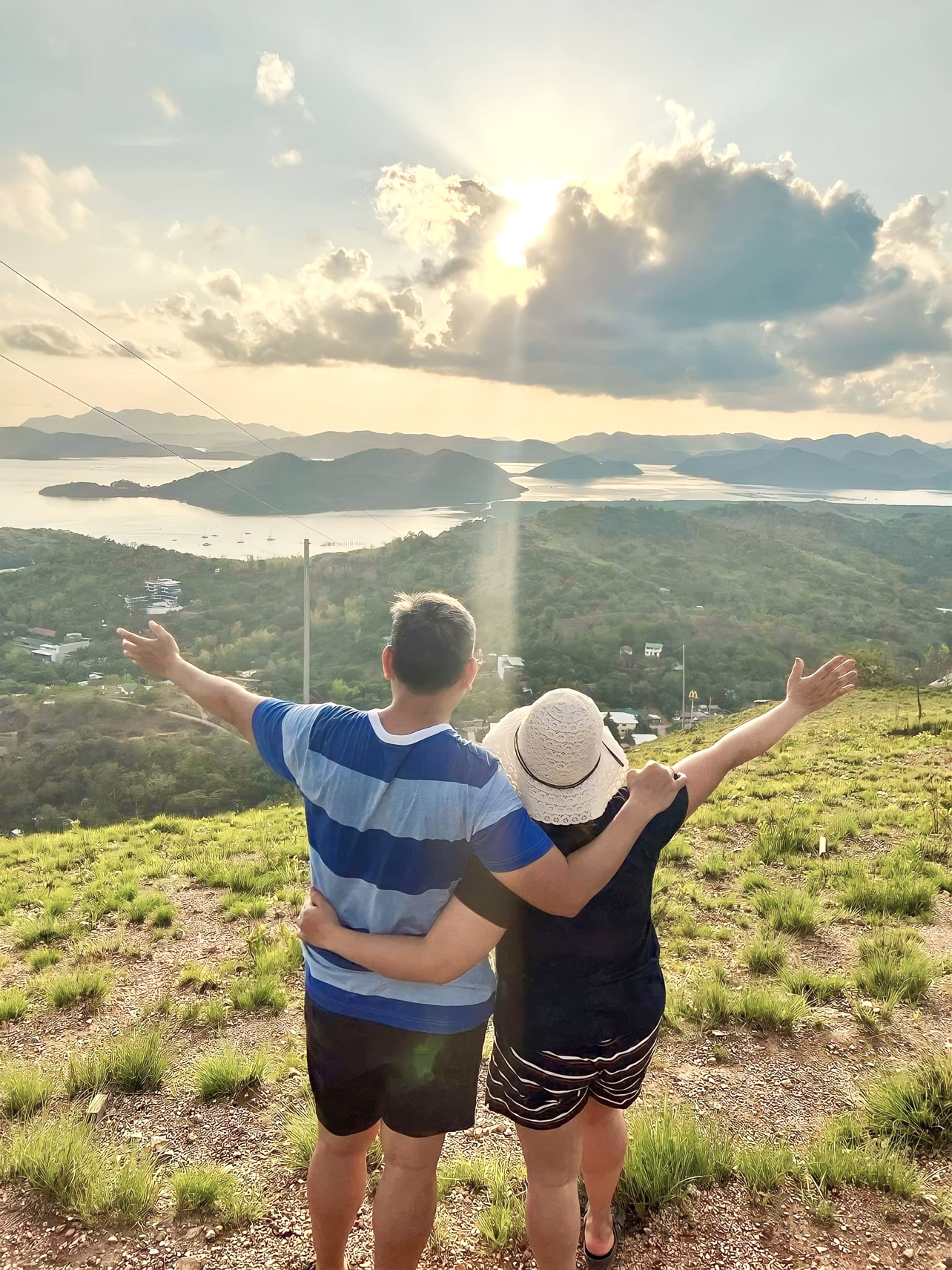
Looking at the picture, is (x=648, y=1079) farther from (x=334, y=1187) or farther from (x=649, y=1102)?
(x=334, y=1187)

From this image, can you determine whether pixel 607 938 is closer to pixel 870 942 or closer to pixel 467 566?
pixel 870 942

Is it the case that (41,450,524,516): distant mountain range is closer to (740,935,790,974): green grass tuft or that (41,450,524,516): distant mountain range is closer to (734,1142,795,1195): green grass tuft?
(740,935,790,974): green grass tuft

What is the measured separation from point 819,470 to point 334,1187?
200346 millimetres

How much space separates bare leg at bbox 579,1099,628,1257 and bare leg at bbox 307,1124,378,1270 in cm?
67

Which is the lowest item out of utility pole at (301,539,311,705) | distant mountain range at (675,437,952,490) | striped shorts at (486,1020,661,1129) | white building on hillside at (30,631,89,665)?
white building on hillside at (30,631,89,665)

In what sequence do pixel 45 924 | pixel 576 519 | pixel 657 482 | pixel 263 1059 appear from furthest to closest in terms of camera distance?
1. pixel 657 482
2. pixel 576 519
3. pixel 45 924
4. pixel 263 1059

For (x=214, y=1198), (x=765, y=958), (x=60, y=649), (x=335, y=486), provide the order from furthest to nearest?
1. (x=335, y=486)
2. (x=60, y=649)
3. (x=765, y=958)
4. (x=214, y=1198)

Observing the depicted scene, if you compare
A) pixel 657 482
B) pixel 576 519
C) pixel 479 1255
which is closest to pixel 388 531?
pixel 479 1255

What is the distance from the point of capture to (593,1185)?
7.29ft

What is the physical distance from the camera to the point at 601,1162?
7.07 feet

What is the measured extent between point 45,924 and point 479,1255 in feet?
15.6

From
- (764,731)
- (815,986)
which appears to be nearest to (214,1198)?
(764,731)

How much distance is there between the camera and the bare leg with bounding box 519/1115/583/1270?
6.08 feet

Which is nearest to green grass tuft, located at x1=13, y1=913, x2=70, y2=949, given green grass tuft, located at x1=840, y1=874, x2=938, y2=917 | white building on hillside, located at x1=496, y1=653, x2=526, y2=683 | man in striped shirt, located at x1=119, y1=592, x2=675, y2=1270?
man in striped shirt, located at x1=119, y1=592, x2=675, y2=1270
